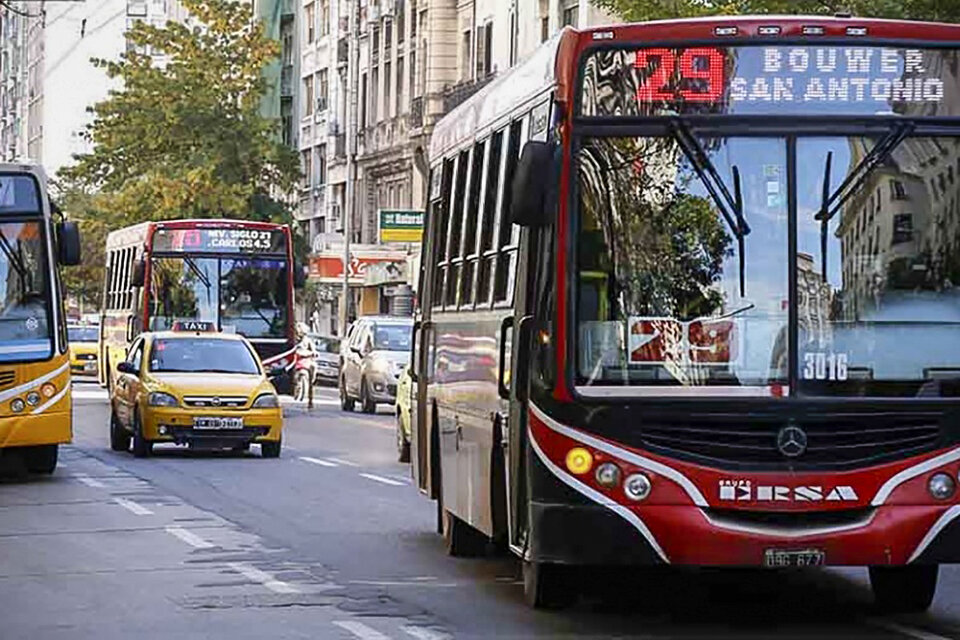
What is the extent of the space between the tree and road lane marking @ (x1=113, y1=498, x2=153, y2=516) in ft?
24.0

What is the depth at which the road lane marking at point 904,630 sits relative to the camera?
12344mm

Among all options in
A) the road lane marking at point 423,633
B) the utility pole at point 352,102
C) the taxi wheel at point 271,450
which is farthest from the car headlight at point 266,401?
the utility pole at point 352,102

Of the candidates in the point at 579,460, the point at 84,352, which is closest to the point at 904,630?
the point at 579,460

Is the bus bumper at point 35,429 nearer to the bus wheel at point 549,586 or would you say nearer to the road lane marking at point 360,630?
the bus wheel at point 549,586

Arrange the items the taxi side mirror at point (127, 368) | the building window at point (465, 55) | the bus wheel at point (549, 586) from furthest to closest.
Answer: the building window at point (465, 55), the taxi side mirror at point (127, 368), the bus wheel at point (549, 586)

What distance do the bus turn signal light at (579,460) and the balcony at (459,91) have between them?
50.8 meters

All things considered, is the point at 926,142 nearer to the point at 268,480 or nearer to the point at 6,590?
the point at 6,590

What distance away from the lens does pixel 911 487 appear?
471 inches

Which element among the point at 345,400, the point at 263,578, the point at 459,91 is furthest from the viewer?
the point at 459,91

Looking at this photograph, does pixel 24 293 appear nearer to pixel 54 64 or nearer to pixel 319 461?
pixel 319 461

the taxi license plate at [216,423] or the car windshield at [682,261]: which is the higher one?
the car windshield at [682,261]

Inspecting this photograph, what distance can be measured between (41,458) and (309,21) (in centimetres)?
6627

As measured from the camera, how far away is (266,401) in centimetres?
2986

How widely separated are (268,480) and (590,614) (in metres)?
12.5
